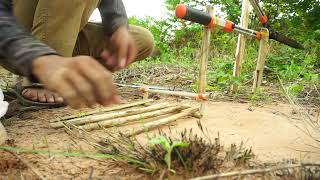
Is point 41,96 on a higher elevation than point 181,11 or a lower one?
lower

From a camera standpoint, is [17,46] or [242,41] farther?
[242,41]

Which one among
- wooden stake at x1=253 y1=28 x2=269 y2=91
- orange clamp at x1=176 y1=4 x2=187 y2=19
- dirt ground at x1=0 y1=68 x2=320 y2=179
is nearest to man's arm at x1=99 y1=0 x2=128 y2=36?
orange clamp at x1=176 y1=4 x2=187 y2=19

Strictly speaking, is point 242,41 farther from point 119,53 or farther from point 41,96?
point 119,53

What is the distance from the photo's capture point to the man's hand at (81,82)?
0.88m

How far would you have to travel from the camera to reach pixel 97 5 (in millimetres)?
2412

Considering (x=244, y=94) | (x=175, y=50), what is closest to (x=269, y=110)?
(x=244, y=94)

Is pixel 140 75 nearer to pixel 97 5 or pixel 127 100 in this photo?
pixel 127 100

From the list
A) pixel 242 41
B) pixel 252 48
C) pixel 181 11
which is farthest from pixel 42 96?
pixel 252 48

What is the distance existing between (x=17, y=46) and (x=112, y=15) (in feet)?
3.49

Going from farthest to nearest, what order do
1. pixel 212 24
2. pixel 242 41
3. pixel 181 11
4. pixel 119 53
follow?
1. pixel 242 41
2. pixel 212 24
3. pixel 181 11
4. pixel 119 53

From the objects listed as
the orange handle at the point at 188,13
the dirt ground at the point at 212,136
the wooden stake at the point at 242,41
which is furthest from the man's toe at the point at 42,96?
the wooden stake at the point at 242,41

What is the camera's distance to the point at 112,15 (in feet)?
6.87

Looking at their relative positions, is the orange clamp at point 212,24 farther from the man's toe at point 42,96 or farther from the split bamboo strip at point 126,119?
the man's toe at point 42,96

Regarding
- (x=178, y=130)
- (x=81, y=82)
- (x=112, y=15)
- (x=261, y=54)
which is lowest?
(x=178, y=130)
